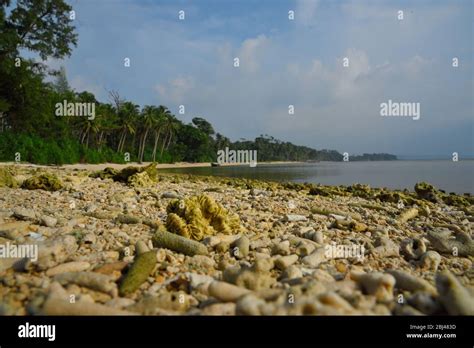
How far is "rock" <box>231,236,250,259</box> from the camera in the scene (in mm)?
4145

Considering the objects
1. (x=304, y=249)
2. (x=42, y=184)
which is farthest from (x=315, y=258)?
(x=42, y=184)

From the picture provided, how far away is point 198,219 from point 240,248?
995 millimetres

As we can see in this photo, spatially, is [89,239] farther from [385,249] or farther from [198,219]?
[385,249]

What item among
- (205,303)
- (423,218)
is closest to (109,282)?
(205,303)

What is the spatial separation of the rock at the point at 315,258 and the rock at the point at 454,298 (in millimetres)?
1434

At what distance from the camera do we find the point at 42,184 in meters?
9.14

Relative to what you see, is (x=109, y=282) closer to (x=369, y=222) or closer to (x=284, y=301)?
(x=284, y=301)

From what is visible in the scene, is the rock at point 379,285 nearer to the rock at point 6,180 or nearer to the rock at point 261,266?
the rock at point 261,266

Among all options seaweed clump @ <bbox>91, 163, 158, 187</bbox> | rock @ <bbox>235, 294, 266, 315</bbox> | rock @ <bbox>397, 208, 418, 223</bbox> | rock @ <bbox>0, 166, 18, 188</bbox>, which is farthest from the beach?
seaweed clump @ <bbox>91, 163, 158, 187</bbox>

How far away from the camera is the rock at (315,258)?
12.9 ft

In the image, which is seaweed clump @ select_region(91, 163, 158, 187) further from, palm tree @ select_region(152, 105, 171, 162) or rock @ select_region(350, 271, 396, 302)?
palm tree @ select_region(152, 105, 171, 162)

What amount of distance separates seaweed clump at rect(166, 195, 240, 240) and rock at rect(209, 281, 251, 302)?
1.97 m

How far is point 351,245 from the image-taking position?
16.0 feet
